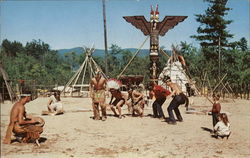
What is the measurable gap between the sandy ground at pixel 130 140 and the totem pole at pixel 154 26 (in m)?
4.14

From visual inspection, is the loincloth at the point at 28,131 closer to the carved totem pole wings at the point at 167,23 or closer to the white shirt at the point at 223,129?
the white shirt at the point at 223,129

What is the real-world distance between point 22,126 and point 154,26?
879 centimetres

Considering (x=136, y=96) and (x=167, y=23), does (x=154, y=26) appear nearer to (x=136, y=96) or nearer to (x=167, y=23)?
(x=167, y=23)

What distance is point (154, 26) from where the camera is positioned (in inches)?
515

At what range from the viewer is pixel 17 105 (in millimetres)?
5734

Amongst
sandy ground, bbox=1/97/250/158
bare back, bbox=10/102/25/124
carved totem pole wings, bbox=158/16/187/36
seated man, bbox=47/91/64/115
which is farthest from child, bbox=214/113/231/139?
carved totem pole wings, bbox=158/16/187/36

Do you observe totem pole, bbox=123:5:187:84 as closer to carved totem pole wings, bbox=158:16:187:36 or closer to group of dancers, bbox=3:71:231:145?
carved totem pole wings, bbox=158:16:187:36

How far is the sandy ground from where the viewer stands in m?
5.51

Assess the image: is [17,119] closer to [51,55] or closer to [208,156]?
[208,156]

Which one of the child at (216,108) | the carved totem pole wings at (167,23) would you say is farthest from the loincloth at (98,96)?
the carved totem pole wings at (167,23)

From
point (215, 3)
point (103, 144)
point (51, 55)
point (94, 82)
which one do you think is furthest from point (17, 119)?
point (51, 55)

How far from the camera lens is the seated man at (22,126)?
5.73 metres

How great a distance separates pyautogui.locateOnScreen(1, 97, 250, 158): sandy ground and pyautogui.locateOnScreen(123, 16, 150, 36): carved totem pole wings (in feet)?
17.7

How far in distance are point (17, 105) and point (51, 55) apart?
65.5 meters
